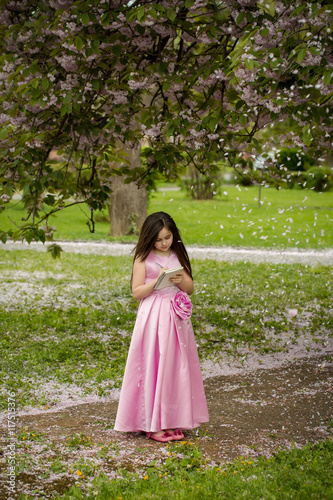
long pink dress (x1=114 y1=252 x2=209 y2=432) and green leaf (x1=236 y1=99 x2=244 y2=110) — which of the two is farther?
green leaf (x1=236 y1=99 x2=244 y2=110)

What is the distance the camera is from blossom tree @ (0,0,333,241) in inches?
165

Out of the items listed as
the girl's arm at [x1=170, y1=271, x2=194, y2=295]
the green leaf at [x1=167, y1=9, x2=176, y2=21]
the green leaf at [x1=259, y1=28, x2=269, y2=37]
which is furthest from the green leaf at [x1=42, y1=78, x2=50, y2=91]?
the girl's arm at [x1=170, y1=271, x2=194, y2=295]

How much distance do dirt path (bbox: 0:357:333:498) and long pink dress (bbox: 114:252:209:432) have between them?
157mm

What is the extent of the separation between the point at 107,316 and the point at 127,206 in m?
7.86

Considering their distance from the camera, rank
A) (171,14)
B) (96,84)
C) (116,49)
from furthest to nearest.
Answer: (96,84), (116,49), (171,14)

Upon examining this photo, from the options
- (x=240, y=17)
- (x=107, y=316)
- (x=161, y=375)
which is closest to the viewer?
(x=161, y=375)

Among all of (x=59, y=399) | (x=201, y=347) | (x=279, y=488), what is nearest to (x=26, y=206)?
(x=59, y=399)

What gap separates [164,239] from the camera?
3705 mm

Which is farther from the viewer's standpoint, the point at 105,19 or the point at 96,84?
Result: the point at 96,84

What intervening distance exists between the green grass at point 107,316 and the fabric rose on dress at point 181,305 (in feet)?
4.48

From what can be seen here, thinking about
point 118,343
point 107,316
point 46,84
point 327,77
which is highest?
point 46,84

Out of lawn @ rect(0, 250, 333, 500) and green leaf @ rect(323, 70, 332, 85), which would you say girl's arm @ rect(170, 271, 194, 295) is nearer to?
lawn @ rect(0, 250, 333, 500)

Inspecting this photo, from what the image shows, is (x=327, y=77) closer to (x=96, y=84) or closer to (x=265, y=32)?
(x=265, y=32)

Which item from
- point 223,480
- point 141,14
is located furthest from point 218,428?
point 141,14
